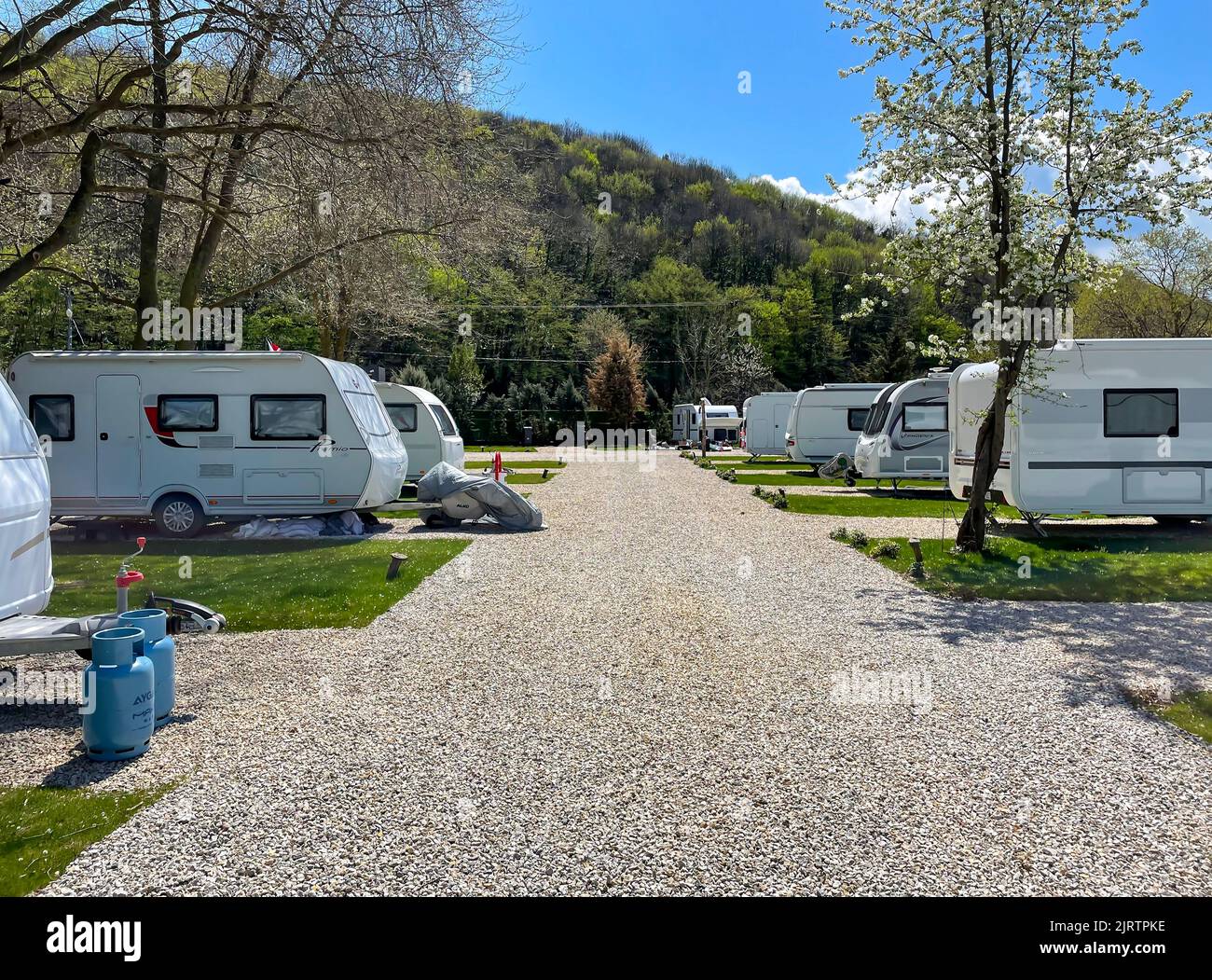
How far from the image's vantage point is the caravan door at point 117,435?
1336cm

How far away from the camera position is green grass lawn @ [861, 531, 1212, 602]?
9367 millimetres

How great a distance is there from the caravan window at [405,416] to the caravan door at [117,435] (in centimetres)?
718

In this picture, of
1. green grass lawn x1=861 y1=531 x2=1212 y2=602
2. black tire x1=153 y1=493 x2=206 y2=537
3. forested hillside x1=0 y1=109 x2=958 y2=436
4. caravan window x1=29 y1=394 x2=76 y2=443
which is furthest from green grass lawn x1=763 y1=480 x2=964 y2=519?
caravan window x1=29 y1=394 x2=76 y2=443

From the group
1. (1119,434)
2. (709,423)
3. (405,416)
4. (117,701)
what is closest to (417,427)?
(405,416)

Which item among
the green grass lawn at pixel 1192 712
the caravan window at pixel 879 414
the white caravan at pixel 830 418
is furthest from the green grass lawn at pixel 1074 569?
the white caravan at pixel 830 418

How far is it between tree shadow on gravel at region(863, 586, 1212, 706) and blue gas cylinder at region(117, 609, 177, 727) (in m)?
5.33

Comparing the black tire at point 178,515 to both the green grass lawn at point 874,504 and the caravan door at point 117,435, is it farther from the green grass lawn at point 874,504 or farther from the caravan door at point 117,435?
the green grass lawn at point 874,504

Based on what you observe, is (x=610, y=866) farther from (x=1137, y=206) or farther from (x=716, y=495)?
(x=716, y=495)

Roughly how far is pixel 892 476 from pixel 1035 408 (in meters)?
7.56

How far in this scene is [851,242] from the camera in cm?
11238

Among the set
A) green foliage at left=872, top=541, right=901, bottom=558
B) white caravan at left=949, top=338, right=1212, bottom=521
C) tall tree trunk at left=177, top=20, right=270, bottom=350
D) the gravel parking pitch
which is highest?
tall tree trunk at left=177, top=20, right=270, bottom=350

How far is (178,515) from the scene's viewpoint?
44.8ft

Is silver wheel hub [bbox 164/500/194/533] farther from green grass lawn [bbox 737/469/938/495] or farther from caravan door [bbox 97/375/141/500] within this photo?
green grass lawn [bbox 737/469/938/495]

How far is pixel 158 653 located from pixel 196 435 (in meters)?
9.14
